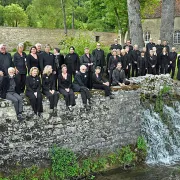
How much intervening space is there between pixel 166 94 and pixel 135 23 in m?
5.61

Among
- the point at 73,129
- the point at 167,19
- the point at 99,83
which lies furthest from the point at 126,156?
the point at 167,19

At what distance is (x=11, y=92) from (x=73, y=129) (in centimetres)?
242

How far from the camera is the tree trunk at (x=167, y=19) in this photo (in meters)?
17.7

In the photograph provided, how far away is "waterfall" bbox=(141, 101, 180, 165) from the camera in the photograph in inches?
486

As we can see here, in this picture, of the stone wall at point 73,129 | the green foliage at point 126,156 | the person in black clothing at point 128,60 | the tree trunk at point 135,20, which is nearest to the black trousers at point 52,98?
the stone wall at point 73,129

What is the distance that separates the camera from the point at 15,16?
4434cm

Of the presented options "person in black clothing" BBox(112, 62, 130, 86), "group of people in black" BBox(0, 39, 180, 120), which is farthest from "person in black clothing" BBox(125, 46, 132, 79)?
"person in black clothing" BBox(112, 62, 130, 86)

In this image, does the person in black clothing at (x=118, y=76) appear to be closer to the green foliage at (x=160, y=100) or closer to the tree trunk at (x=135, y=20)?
the green foliage at (x=160, y=100)

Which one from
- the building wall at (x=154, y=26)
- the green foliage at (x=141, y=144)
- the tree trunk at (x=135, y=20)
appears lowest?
the green foliage at (x=141, y=144)

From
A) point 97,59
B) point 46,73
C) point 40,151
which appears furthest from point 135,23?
point 40,151

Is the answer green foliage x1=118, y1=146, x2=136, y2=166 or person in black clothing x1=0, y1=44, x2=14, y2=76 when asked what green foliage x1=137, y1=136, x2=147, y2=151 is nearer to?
green foliage x1=118, y1=146, x2=136, y2=166

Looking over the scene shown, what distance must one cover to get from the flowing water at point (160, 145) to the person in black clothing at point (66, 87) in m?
2.54

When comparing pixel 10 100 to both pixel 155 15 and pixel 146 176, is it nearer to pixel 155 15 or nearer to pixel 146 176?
pixel 146 176

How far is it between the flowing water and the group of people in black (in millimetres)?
1927
